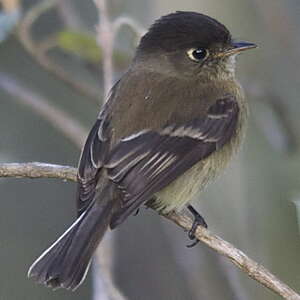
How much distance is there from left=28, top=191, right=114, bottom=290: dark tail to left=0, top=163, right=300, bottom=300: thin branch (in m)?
0.29

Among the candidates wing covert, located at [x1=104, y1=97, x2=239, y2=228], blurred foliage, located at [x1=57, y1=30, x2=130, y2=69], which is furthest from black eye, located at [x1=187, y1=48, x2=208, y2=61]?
blurred foliage, located at [x1=57, y1=30, x2=130, y2=69]

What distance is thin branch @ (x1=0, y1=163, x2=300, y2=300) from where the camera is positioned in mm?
4078

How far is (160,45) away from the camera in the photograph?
5.21 m

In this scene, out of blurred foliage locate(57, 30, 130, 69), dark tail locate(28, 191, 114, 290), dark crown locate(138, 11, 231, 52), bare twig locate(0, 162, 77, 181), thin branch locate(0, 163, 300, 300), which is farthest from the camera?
blurred foliage locate(57, 30, 130, 69)

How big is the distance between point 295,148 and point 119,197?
1492mm

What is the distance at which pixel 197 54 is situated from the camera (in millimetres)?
5152

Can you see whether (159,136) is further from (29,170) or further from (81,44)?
(81,44)

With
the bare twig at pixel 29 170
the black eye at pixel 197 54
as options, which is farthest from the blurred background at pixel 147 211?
the bare twig at pixel 29 170

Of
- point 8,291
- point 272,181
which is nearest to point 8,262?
point 8,291

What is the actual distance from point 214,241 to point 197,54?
116 centimetres

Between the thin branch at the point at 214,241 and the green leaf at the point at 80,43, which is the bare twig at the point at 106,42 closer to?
the green leaf at the point at 80,43

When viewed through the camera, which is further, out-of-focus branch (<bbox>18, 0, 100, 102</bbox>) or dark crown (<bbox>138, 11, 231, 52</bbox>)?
out-of-focus branch (<bbox>18, 0, 100, 102</bbox>)

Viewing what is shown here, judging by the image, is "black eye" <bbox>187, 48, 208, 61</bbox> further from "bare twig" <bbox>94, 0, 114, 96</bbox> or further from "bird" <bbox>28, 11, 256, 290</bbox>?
"bare twig" <bbox>94, 0, 114, 96</bbox>

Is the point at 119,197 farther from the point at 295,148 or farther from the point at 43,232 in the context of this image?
the point at 43,232
